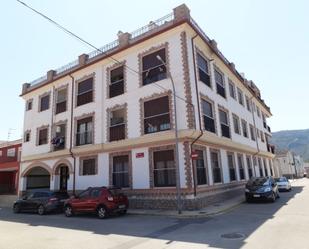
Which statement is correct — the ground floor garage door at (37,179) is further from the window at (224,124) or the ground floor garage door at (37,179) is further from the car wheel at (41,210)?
the window at (224,124)

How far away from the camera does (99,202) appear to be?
13227mm

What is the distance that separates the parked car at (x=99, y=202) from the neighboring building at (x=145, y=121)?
225 cm

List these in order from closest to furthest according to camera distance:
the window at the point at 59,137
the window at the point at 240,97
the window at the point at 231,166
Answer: the window at the point at 231,166
the window at the point at 59,137
the window at the point at 240,97

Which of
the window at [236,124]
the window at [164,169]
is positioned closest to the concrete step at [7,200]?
the window at [164,169]

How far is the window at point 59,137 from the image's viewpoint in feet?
69.2

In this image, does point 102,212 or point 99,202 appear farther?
point 99,202

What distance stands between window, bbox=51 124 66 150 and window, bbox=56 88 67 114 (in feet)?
4.65

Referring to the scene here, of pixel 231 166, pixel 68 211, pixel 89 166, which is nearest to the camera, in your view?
pixel 68 211

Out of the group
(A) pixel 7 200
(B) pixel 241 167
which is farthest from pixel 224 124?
(A) pixel 7 200

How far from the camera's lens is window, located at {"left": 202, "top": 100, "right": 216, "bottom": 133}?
16.6 m

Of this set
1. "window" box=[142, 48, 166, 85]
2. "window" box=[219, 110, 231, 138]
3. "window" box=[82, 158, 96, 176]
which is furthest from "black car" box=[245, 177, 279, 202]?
"window" box=[82, 158, 96, 176]

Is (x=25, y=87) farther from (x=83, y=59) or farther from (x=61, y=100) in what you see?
(x=83, y=59)

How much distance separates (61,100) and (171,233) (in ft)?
56.3

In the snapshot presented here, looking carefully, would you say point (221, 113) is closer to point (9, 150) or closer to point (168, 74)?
point (168, 74)
